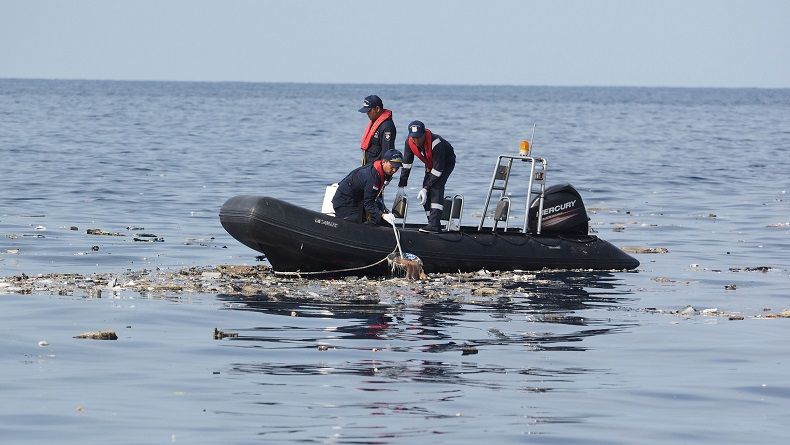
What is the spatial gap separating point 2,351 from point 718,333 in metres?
7.34

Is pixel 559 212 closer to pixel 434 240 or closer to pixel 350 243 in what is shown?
pixel 434 240

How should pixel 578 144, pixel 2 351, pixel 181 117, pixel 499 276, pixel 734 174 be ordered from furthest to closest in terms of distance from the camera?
1. pixel 181 117
2. pixel 578 144
3. pixel 734 174
4. pixel 499 276
5. pixel 2 351

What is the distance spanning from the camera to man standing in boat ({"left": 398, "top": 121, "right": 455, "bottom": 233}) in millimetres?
18406

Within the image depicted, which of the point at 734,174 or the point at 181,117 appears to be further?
the point at 181,117

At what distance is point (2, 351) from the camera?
1270 cm

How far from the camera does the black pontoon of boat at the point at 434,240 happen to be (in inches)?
706

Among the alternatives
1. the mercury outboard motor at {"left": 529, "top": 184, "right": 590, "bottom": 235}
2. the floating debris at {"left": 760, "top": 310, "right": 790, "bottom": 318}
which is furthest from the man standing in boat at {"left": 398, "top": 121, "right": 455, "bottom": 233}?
the floating debris at {"left": 760, "top": 310, "right": 790, "bottom": 318}

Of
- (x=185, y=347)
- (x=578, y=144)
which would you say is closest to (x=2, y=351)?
(x=185, y=347)

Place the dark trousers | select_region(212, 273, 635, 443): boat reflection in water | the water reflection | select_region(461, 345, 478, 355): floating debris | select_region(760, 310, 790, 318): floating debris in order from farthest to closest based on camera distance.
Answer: the dark trousers < select_region(760, 310, 790, 318): floating debris < the water reflection < select_region(461, 345, 478, 355): floating debris < select_region(212, 273, 635, 443): boat reflection in water

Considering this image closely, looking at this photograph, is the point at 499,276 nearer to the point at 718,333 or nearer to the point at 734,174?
the point at 718,333

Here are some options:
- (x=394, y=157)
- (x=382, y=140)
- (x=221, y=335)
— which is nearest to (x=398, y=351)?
(x=221, y=335)

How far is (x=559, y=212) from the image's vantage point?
65.8 feet

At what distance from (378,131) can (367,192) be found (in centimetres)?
120

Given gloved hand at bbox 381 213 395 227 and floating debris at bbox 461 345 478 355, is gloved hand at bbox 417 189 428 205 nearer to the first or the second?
gloved hand at bbox 381 213 395 227
